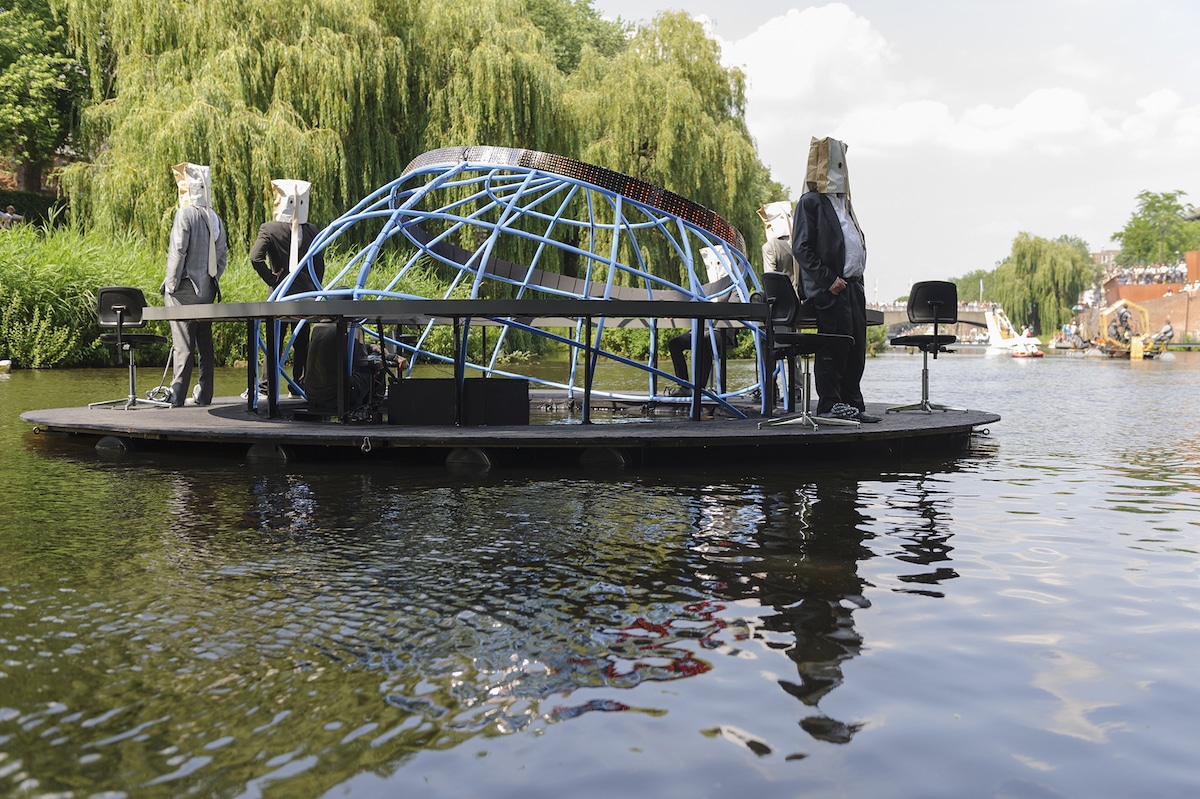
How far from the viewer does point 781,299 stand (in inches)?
359

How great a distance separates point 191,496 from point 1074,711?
5293mm

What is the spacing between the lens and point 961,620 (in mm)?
4172

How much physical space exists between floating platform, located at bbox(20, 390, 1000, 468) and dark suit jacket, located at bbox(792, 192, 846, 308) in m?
1.14

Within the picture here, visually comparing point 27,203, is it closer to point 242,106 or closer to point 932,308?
point 242,106

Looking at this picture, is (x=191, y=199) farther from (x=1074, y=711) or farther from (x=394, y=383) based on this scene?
(x=1074, y=711)

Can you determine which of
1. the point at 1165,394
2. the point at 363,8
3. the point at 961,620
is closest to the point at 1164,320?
the point at 1165,394

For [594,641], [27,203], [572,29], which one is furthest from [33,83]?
[594,641]

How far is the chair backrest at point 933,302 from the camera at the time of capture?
10211 millimetres

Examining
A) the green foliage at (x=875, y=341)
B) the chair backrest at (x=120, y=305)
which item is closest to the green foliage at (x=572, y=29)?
the green foliage at (x=875, y=341)

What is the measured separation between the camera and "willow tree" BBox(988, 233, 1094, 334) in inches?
2579

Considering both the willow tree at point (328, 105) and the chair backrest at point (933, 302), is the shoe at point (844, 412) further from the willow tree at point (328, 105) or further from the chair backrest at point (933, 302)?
the willow tree at point (328, 105)

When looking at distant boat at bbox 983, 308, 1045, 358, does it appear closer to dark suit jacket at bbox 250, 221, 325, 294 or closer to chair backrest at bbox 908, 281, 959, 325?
chair backrest at bbox 908, 281, 959, 325

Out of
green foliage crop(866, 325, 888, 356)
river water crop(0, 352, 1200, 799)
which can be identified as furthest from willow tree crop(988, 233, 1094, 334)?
river water crop(0, 352, 1200, 799)

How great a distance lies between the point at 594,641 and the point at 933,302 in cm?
736
